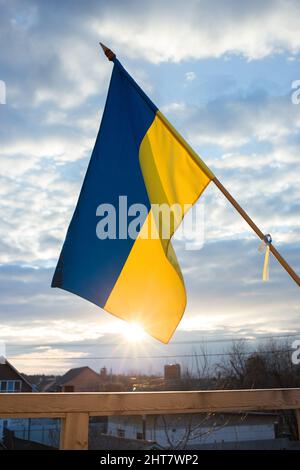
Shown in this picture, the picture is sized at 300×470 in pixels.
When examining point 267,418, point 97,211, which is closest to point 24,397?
point 97,211

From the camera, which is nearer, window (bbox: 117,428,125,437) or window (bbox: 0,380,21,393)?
window (bbox: 117,428,125,437)

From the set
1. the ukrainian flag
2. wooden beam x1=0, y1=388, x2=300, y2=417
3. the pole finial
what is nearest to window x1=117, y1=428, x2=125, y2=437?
the ukrainian flag

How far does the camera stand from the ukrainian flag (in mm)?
3201

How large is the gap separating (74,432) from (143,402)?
398mm

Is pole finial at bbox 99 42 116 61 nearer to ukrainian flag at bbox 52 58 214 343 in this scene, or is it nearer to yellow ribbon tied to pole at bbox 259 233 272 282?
ukrainian flag at bbox 52 58 214 343

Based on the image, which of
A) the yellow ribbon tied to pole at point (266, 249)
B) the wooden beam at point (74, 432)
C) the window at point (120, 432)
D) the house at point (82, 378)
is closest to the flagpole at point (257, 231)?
the yellow ribbon tied to pole at point (266, 249)

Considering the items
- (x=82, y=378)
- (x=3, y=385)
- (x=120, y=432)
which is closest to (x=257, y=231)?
(x=120, y=432)

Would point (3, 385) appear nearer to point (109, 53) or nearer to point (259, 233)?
point (109, 53)

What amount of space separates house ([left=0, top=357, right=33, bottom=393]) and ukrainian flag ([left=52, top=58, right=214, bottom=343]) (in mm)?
35726

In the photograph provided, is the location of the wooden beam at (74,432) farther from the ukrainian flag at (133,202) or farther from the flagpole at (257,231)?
the flagpole at (257,231)

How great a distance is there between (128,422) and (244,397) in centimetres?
2878

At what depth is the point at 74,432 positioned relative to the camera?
95.8 inches

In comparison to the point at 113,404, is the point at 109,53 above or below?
above

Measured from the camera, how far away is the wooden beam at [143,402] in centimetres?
234
